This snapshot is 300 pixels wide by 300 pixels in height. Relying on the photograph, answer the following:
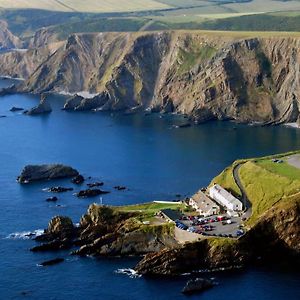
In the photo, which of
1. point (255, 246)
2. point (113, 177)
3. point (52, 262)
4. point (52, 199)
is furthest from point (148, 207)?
point (113, 177)

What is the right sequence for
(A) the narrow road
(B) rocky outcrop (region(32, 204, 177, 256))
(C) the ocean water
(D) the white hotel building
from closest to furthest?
(C) the ocean water → (B) rocky outcrop (region(32, 204, 177, 256)) → (A) the narrow road → (D) the white hotel building

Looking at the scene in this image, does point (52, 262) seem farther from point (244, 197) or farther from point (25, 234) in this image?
point (244, 197)

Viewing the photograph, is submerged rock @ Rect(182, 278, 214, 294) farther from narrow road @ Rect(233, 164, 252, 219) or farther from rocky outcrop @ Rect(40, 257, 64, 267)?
rocky outcrop @ Rect(40, 257, 64, 267)

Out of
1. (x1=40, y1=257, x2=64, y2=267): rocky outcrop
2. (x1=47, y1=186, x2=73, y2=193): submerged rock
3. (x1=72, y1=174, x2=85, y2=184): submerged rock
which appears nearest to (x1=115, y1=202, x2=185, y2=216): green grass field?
(x1=40, y1=257, x2=64, y2=267): rocky outcrop

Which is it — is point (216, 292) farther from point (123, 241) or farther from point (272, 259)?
point (123, 241)

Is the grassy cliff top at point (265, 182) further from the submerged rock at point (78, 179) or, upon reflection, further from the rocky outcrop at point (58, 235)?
the submerged rock at point (78, 179)

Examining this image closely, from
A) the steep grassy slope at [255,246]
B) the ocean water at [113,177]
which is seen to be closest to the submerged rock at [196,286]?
the ocean water at [113,177]

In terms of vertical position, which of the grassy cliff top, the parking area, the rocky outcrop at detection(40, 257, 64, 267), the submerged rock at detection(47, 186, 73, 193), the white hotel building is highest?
the grassy cliff top
